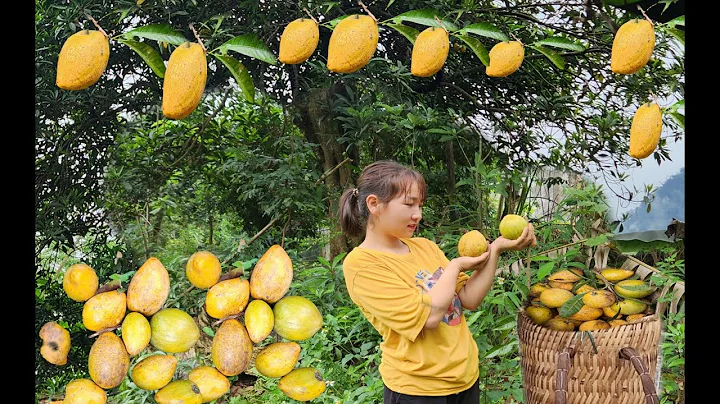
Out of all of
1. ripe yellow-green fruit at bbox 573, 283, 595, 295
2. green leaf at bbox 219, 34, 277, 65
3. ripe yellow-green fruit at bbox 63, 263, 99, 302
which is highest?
green leaf at bbox 219, 34, 277, 65

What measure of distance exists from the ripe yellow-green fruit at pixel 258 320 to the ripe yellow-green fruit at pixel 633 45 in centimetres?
94

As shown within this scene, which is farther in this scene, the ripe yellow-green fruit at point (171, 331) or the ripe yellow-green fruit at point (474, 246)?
the ripe yellow-green fruit at point (171, 331)

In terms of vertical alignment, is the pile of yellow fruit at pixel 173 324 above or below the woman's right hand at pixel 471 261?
below

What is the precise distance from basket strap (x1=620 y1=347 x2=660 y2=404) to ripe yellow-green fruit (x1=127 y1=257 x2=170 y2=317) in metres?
1.03

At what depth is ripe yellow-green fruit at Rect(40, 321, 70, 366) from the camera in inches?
61.7

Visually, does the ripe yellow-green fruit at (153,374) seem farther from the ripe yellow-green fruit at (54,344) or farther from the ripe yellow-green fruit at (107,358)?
the ripe yellow-green fruit at (54,344)

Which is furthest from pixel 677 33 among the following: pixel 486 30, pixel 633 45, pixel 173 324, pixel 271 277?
pixel 173 324

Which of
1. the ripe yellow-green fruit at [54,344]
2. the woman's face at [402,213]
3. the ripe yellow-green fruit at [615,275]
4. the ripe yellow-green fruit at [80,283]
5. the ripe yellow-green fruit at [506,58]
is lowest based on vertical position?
the ripe yellow-green fruit at [54,344]

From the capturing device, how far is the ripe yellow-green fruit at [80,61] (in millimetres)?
1316

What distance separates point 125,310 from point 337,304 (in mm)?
818

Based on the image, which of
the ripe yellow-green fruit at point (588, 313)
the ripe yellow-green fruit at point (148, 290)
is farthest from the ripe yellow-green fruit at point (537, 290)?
the ripe yellow-green fruit at point (148, 290)

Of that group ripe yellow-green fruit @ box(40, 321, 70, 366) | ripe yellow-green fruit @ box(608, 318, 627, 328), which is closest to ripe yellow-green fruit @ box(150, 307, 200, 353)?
ripe yellow-green fruit @ box(40, 321, 70, 366)

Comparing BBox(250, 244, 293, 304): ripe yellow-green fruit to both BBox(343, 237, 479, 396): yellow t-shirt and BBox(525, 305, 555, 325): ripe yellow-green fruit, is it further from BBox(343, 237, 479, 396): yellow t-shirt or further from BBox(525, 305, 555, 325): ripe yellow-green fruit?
BBox(525, 305, 555, 325): ripe yellow-green fruit
